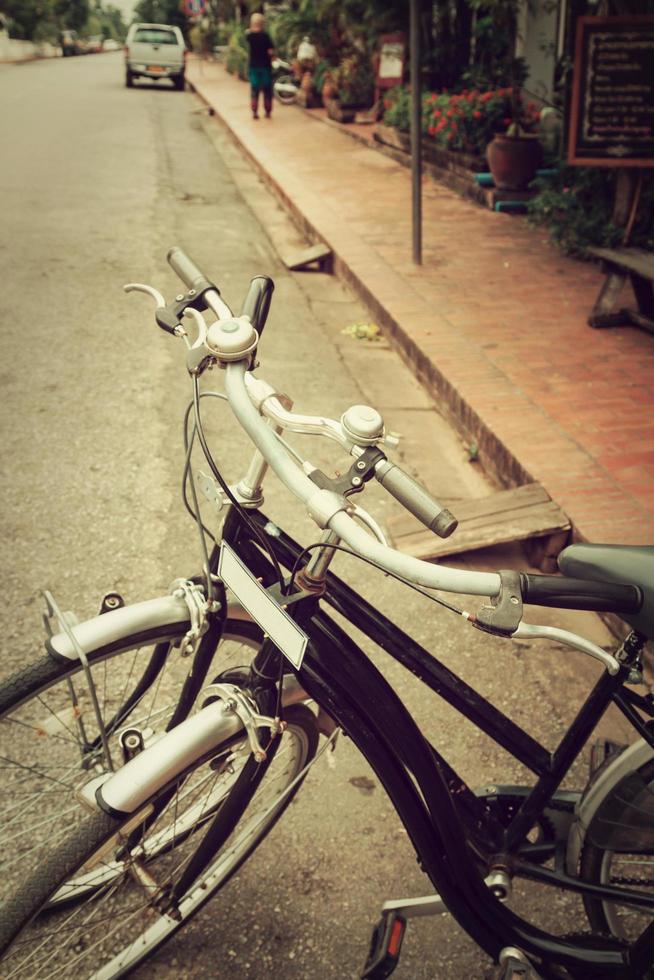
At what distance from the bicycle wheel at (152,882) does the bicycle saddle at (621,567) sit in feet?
2.16

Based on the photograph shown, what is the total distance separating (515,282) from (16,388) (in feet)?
11.8

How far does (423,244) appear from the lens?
7.23 metres

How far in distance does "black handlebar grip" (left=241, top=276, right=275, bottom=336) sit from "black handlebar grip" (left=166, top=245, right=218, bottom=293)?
85 millimetres

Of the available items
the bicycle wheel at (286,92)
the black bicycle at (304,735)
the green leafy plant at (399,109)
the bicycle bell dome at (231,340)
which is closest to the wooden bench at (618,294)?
the black bicycle at (304,735)

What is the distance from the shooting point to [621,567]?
1466 mm

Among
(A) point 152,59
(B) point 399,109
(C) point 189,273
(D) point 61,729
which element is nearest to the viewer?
(C) point 189,273

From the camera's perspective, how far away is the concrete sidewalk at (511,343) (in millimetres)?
3582

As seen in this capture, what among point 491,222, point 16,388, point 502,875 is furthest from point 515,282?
point 502,875

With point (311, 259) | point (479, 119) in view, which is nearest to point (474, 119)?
point (479, 119)

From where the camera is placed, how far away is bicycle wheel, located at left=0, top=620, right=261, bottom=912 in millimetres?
1686

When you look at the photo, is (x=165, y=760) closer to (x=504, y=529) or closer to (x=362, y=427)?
(x=362, y=427)

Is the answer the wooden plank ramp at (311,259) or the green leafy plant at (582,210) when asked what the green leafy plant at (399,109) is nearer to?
the green leafy plant at (582,210)

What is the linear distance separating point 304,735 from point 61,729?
610mm

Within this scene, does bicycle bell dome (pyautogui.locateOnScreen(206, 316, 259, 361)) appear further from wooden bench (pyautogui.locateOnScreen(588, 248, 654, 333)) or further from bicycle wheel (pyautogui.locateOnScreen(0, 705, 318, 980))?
wooden bench (pyautogui.locateOnScreen(588, 248, 654, 333))
